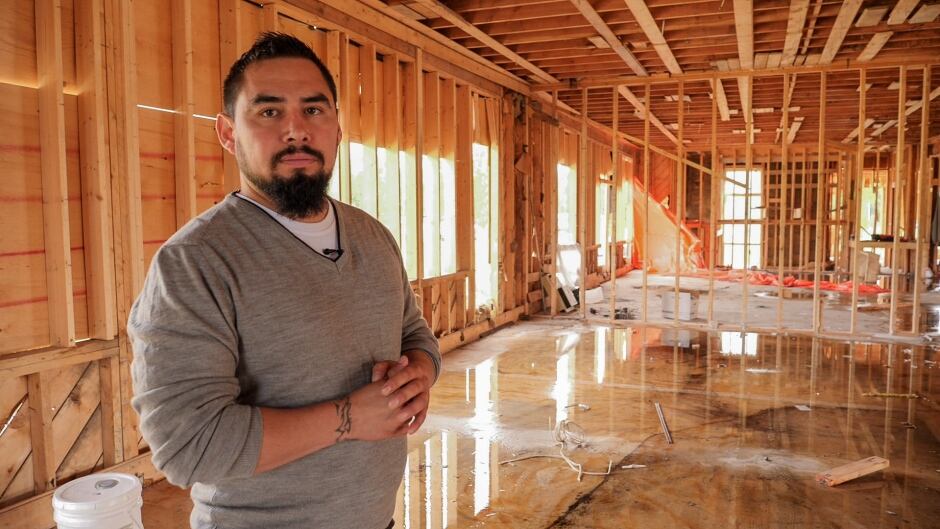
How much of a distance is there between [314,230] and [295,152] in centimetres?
17

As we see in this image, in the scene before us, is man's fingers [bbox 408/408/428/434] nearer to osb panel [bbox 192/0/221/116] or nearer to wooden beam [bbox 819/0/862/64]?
osb panel [bbox 192/0/221/116]

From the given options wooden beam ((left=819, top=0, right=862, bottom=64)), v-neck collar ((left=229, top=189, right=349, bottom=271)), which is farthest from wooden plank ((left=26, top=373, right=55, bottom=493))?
wooden beam ((left=819, top=0, right=862, bottom=64))

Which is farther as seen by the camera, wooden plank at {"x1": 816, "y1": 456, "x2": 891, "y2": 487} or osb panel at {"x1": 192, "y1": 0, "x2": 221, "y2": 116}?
osb panel at {"x1": 192, "y1": 0, "x2": 221, "y2": 116}

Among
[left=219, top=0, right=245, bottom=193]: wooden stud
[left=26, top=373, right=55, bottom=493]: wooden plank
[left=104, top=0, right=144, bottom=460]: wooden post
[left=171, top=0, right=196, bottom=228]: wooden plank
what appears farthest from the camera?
[left=219, top=0, right=245, bottom=193]: wooden stud

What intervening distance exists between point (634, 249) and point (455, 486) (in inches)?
525

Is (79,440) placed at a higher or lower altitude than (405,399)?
lower

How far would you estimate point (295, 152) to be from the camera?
1.35 meters

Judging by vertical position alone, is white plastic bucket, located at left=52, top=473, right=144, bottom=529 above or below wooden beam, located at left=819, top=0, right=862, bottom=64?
below

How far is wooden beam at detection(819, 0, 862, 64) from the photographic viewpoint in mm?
5876

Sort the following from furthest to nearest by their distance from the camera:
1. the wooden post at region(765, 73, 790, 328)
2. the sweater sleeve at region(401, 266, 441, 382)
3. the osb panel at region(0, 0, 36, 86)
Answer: the wooden post at region(765, 73, 790, 328) < the osb panel at region(0, 0, 36, 86) < the sweater sleeve at region(401, 266, 441, 382)

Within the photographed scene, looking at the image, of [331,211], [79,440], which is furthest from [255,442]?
[79,440]

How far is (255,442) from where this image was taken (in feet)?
3.79

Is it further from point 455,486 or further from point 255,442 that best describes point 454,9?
point 255,442

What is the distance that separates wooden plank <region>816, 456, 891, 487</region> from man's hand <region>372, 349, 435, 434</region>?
10.4 ft
